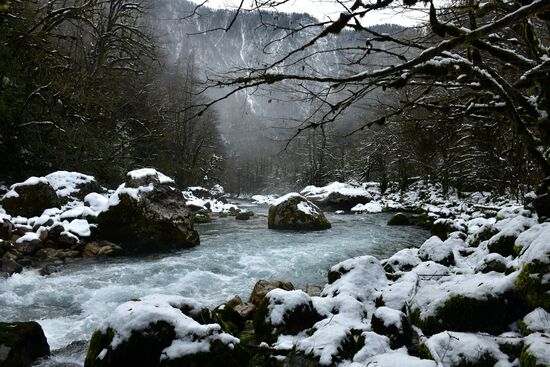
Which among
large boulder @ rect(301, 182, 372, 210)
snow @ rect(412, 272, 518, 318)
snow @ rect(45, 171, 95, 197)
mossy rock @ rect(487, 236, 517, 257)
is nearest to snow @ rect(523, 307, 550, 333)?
snow @ rect(412, 272, 518, 318)

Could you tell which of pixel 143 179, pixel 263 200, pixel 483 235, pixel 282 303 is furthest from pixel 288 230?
pixel 263 200

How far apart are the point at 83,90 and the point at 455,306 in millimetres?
15233

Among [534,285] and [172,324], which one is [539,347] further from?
[172,324]

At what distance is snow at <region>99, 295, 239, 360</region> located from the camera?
279 cm

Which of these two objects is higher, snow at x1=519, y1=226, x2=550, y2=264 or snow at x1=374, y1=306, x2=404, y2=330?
snow at x1=519, y1=226, x2=550, y2=264

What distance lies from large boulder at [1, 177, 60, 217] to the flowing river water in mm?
2867

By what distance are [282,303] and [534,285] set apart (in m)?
2.42

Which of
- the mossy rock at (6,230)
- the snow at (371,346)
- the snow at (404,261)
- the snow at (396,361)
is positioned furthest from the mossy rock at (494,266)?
the mossy rock at (6,230)

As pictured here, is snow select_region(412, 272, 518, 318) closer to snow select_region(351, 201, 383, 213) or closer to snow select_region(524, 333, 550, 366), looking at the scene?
snow select_region(524, 333, 550, 366)

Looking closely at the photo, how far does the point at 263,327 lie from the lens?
3.85 meters

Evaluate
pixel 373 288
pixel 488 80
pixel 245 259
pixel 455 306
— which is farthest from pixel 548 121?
pixel 245 259

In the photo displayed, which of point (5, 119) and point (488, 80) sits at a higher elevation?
point (5, 119)

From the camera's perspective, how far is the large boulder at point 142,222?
878 cm

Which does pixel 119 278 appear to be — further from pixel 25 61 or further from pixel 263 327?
pixel 25 61
